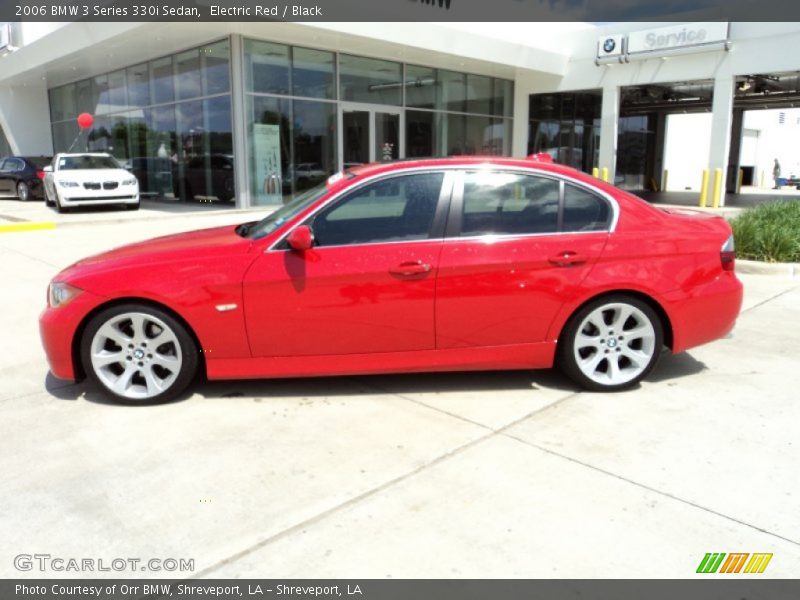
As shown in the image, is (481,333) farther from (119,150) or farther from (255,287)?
(119,150)

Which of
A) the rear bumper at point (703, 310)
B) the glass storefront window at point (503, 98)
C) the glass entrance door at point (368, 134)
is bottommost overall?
the rear bumper at point (703, 310)

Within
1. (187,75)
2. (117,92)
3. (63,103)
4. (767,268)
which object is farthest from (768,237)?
(63,103)

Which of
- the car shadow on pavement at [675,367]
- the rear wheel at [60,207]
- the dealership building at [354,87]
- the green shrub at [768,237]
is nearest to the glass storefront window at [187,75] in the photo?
the dealership building at [354,87]

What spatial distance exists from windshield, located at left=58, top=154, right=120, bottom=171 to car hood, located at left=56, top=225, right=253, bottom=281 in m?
14.4

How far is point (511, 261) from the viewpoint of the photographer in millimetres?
4285

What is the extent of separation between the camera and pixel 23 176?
20.9 meters

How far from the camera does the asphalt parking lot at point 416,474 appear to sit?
277 centimetres

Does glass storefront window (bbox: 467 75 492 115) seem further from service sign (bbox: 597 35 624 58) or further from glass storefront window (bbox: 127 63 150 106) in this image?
glass storefront window (bbox: 127 63 150 106)

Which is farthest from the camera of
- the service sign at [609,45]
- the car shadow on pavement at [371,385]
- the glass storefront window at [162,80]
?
the service sign at [609,45]

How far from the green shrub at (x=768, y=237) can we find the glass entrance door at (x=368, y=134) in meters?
12.0

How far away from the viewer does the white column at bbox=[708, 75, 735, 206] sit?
1844 cm

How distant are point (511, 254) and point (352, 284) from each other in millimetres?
1050
